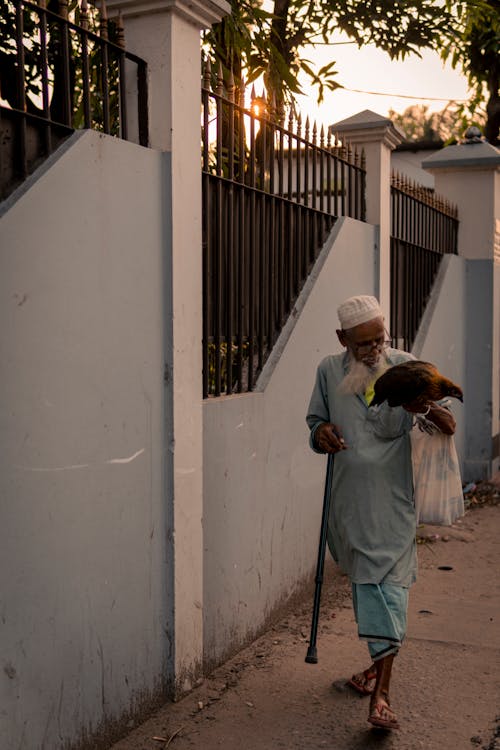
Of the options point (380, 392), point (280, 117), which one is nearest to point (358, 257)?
point (280, 117)

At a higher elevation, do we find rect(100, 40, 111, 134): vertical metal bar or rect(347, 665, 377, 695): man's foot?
rect(100, 40, 111, 134): vertical metal bar

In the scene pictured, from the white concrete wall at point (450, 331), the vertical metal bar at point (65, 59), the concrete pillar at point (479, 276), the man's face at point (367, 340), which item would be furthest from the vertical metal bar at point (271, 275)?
the concrete pillar at point (479, 276)

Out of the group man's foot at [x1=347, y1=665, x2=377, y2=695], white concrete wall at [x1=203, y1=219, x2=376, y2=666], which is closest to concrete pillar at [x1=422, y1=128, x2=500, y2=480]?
white concrete wall at [x1=203, y1=219, x2=376, y2=666]

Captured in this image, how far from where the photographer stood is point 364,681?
432cm

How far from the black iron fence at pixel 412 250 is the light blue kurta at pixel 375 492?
12.6 ft

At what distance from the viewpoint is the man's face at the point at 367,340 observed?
13.4 feet

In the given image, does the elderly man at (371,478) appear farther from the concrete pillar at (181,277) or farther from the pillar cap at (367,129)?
the pillar cap at (367,129)

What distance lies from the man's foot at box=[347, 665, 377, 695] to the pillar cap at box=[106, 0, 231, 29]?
2.98m

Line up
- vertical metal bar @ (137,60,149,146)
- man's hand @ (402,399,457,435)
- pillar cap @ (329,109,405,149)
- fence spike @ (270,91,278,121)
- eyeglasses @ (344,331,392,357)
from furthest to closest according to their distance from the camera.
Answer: pillar cap @ (329,109,405,149) → fence spike @ (270,91,278,121) → eyeglasses @ (344,331,392,357) → vertical metal bar @ (137,60,149,146) → man's hand @ (402,399,457,435)

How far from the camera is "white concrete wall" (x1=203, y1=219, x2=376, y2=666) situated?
4543 millimetres

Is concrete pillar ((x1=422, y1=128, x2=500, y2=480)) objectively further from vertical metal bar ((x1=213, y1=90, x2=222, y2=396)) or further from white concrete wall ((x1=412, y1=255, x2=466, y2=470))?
vertical metal bar ((x1=213, y1=90, x2=222, y2=396))

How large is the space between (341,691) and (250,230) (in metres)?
2.39

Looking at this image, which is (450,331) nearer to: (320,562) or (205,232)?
(205,232)

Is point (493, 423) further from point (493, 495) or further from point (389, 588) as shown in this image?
point (389, 588)
